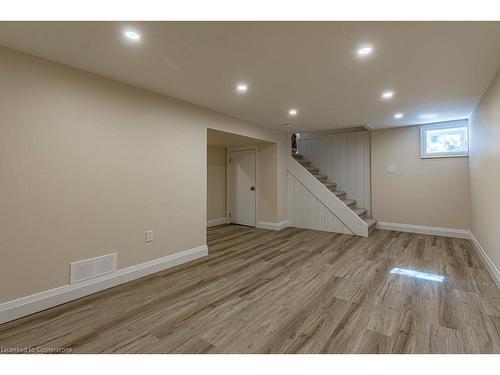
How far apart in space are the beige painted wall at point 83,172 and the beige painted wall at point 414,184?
13.9 ft

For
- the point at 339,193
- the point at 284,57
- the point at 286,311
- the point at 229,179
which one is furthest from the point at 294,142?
the point at 286,311

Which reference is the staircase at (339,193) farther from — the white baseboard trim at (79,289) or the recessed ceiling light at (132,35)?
the recessed ceiling light at (132,35)

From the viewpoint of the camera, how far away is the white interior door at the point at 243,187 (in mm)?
5827

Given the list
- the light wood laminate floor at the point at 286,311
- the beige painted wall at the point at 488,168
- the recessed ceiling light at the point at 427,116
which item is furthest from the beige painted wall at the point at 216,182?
the beige painted wall at the point at 488,168

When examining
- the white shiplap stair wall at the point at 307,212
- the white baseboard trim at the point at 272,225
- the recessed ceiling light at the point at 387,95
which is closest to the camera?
the recessed ceiling light at the point at 387,95

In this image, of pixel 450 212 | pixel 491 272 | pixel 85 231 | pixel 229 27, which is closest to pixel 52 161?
pixel 85 231

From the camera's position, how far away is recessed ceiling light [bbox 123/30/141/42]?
5.82ft

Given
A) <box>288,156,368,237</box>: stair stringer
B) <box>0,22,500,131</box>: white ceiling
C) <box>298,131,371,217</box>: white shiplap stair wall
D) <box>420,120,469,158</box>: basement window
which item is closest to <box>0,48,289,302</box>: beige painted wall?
<box>0,22,500,131</box>: white ceiling

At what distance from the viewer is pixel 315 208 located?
541 centimetres

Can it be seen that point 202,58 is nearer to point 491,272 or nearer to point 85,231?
point 85,231

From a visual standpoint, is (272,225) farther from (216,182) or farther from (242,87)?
(242,87)

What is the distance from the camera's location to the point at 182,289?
8.44 ft
